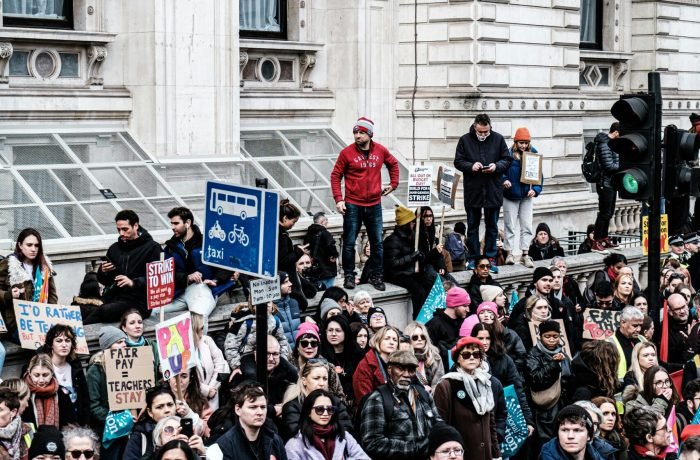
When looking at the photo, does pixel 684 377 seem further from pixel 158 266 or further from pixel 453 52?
pixel 453 52

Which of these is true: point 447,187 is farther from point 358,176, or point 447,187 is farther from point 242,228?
point 242,228

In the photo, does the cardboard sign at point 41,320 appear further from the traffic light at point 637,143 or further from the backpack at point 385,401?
the traffic light at point 637,143

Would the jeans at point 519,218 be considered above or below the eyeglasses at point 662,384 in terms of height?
above

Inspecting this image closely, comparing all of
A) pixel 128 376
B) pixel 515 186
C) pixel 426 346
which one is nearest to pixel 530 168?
pixel 515 186

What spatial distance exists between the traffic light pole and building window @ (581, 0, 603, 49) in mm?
16045

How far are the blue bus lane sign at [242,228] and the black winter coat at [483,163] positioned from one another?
9.42 metres

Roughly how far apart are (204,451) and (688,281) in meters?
9.76

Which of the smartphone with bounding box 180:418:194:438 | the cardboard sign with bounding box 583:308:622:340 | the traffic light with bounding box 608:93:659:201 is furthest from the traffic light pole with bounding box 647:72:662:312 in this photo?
the smartphone with bounding box 180:418:194:438

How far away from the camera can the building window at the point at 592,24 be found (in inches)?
1176

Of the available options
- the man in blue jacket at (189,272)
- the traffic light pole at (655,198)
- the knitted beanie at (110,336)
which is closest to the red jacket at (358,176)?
the man in blue jacket at (189,272)

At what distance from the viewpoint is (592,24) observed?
99.2ft

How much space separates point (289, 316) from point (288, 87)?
10790 mm

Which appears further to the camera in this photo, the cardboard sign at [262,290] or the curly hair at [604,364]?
the curly hair at [604,364]

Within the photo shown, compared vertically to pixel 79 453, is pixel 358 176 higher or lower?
higher
